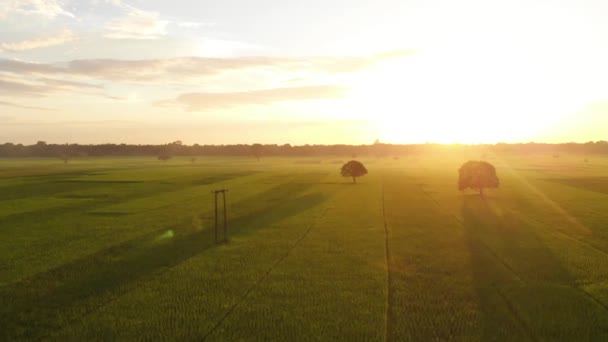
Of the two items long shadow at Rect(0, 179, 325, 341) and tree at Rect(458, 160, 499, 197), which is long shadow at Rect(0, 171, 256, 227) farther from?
tree at Rect(458, 160, 499, 197)

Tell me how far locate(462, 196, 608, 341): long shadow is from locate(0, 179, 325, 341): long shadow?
18288 millimetres

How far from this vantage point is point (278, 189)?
7650cm

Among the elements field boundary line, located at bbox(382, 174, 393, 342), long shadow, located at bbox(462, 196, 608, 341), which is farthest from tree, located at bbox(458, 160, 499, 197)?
field boundary line, located at bbox(382, 174, 393, 342)

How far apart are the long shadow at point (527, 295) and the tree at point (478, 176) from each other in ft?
87.5

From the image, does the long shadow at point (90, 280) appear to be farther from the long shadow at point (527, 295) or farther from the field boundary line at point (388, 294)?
the long shadow at point (527, 295)

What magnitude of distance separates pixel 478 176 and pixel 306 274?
146 feet

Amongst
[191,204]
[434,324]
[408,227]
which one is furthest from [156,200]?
[434,324]

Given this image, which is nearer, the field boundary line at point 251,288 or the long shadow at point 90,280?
the field boundary line at point 251,288

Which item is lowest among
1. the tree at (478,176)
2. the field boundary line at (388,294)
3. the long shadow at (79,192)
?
the field boundary line at (388,294)

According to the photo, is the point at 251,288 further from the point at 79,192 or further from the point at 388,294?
the point at 79,192

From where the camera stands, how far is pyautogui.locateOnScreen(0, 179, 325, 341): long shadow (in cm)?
1945

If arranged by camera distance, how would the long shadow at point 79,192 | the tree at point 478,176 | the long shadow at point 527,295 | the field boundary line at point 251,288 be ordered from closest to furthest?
the long shadow at point 527,295
the field boundary line at point 251,288
the long shadow at point 79,192
the tree at point 478,176

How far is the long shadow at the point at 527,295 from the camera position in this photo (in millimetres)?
18109

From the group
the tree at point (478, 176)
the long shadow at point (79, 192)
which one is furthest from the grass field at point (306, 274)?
the tree at point (478, 176)
